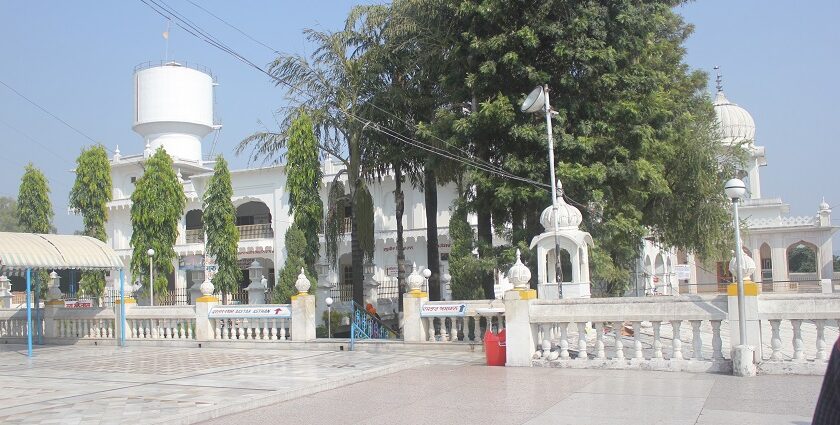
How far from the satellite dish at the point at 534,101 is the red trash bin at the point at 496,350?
6033mm

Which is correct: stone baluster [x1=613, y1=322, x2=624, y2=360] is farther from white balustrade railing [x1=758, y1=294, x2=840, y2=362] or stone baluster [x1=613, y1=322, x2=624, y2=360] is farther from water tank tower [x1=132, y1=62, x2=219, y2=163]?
water tank tower [x1=132, y1=62, x2=219, y2=163]

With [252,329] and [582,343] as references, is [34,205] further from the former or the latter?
[582,343]

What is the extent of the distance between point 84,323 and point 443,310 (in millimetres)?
11730

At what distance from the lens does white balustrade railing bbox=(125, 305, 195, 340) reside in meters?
19.7

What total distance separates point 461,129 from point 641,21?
17.4 ft

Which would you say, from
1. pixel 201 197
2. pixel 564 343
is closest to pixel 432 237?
pixel 564 343

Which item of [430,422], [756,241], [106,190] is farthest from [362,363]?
[756,241]

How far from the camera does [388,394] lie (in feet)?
34.9

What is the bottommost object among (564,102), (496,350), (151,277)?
(496,350)

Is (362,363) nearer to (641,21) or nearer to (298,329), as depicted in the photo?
(298,329)

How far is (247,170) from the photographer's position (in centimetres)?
4103

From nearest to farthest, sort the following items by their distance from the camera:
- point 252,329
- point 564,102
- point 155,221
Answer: point 564,102, point 252,329, point 155,221

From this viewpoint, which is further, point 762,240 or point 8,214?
point 8,214

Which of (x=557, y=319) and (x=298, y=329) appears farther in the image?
(x=298, y=329)
